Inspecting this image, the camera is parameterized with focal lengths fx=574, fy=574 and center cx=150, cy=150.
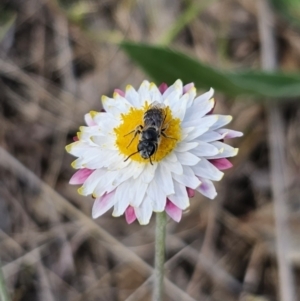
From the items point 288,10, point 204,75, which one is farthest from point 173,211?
point 288,10

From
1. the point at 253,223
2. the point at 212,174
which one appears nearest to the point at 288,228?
the point at 253,223

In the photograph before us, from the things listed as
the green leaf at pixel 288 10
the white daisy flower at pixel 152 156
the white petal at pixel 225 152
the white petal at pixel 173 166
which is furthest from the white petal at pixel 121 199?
the green leaf at pixel 288 10

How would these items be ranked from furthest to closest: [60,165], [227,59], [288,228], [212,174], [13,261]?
[227,59] → [60,165] → [13,261] → [288,228] → [212,174]

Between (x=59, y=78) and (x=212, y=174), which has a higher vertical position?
(x=59, y=78)

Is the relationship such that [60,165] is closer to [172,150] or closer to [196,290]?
[196,290]

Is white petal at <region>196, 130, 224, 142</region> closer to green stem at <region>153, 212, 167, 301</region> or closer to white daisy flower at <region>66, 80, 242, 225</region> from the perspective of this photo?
white daisy flower at <region>66, 80, 242, 225</region>

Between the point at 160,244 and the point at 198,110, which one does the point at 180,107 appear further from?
the point at 160,244

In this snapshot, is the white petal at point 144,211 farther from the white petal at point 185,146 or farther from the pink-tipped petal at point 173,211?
the white petal at point 185,146
